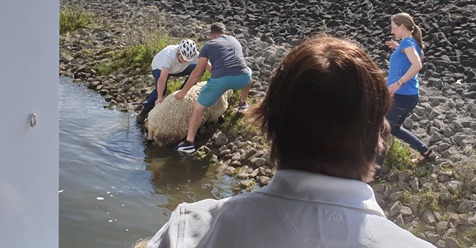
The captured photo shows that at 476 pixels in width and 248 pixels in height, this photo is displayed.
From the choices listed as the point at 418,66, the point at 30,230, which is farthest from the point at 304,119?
the point at 418,66

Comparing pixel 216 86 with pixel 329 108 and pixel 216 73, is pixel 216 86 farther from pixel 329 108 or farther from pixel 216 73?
pixel 329 108

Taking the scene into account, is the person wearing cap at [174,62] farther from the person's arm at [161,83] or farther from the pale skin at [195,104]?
the pale skin at [195,104]

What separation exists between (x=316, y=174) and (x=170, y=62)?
688cm

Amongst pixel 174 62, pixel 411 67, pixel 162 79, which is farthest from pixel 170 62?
pixel 411 67

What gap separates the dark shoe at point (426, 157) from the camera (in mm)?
7180

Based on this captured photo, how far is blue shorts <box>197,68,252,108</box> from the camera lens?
8008 mm

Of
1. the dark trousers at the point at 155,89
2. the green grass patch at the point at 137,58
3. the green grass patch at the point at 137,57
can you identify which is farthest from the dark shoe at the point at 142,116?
the green grass patch at the point at 137,57

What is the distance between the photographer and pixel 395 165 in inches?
281

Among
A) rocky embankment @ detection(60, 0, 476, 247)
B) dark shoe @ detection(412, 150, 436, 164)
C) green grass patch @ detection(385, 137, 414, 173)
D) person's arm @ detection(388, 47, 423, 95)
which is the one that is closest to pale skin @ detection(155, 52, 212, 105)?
rocky embankment @ detection(60, 0, 476, 247)

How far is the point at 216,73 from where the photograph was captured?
7957mm

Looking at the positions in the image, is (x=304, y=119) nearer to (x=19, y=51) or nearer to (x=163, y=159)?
(x=19, y=51)

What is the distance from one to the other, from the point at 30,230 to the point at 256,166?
455 cm

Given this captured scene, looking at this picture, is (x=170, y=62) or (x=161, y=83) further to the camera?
(x=161, y=83)

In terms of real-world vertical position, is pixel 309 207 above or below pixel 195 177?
above
